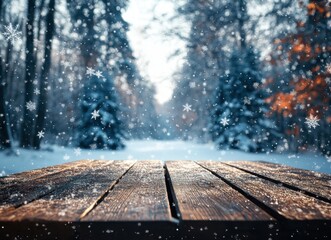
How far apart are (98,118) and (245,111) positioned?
865cm

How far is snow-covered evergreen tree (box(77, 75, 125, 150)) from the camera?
16594 millimetres

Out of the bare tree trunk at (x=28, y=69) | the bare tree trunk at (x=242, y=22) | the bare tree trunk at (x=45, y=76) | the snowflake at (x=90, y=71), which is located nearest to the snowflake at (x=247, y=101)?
the bare tree trunk at (x=242, y=22)

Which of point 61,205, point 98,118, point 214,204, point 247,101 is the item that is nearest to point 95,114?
point 98,118

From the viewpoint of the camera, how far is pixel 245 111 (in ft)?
49.0

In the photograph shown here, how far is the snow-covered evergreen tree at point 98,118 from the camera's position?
16.6 meters

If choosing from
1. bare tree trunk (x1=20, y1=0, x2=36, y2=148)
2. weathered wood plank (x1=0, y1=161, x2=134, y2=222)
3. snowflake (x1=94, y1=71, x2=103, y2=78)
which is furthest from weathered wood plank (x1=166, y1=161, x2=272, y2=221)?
snowflake (x1=94, y1=71, x2=103, y2=78)

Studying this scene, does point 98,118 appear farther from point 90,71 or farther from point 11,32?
point 11,32

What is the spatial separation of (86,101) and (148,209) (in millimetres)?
16969

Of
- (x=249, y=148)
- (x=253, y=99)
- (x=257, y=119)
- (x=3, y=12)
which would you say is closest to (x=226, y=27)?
(x=253, y=99)

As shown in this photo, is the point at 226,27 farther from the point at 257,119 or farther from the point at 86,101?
the point at 86,101

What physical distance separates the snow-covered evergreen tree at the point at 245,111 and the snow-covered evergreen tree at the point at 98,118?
6520 millimetres

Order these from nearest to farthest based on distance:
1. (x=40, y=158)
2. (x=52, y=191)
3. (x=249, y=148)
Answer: (x=52, y=191) < (x=40, y=158) < (x=249, y=148)

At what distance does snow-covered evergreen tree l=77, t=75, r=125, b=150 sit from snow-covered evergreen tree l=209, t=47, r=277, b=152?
21.4 feet

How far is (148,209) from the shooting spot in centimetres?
94
